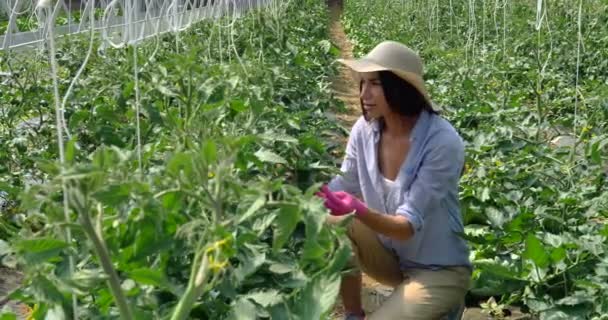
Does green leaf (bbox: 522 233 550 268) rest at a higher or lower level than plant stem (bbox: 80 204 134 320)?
lower

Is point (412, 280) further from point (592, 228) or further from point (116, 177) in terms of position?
point (116, 177)

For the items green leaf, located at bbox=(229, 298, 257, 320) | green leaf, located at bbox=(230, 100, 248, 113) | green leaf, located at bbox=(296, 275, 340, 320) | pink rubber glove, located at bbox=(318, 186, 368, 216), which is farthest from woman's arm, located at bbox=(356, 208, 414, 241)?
green leaf, located at bbox=(296, 275, 340, 320)

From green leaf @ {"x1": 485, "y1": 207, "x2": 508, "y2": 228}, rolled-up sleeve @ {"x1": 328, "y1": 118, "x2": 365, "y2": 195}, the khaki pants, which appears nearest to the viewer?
the khaki pants

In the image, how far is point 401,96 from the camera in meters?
2.40

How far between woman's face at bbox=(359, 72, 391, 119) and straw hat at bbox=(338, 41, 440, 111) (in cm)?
3

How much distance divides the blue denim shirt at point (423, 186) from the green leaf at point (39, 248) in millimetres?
1428

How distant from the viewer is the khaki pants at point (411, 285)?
2430 millimetres

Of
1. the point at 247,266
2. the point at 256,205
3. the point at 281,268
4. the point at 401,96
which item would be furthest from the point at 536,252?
the point at 256,205

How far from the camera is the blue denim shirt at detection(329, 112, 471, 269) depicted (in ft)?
7.72

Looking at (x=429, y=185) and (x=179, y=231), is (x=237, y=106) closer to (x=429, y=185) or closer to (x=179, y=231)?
(x=429, y=185)

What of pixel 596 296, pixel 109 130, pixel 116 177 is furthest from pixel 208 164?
pixel 596 296

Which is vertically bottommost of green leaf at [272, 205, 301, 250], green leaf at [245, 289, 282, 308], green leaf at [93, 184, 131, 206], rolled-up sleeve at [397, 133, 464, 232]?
rolled-up sleeve at [397, 133, 464, 232]

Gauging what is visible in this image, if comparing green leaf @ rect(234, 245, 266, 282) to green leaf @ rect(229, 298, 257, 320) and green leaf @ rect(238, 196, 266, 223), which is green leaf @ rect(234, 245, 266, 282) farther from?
green leaf @ rect(238, 196, 266, 223)

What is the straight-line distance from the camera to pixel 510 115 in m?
4.04
